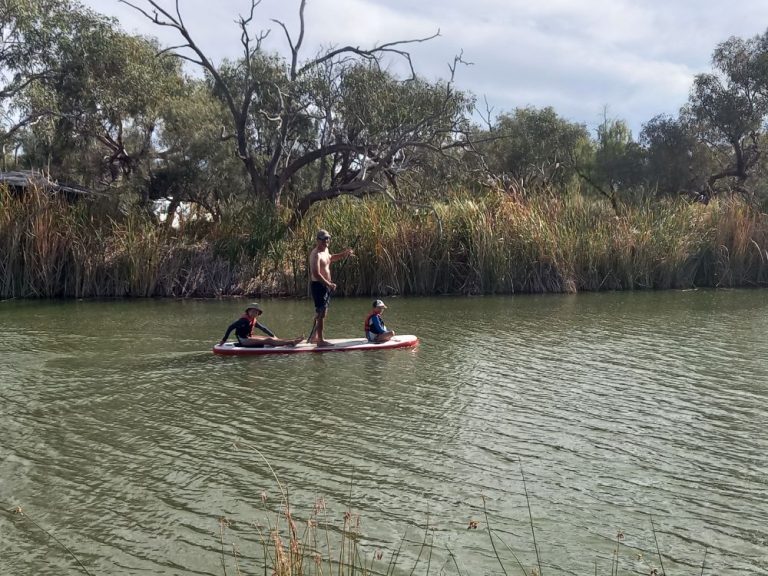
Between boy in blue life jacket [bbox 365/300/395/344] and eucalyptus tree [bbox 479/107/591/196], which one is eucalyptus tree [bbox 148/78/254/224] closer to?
eucalyptus tree [bbox 479/107/591/196]

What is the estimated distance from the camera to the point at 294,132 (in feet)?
77.9

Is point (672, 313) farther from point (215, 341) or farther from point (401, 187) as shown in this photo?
point (401, 187)

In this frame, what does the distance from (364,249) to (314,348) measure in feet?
28.5

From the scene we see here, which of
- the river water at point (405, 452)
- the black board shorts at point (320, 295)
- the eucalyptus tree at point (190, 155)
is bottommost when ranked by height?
the river water at point (405, 452)

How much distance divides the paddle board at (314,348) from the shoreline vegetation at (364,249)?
805cm

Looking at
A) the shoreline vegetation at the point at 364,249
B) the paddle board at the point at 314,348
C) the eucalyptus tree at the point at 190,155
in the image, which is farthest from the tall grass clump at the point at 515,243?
the paddle board at the point at 314,348

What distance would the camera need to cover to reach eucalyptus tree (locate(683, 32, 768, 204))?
2639 centimetres

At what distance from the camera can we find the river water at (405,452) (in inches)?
178

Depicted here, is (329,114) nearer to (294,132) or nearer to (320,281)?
(294,132)

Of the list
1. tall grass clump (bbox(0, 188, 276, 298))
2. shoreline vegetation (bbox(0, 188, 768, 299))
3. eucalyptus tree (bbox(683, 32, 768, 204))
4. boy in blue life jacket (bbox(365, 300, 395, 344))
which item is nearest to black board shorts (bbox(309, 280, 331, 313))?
boy in blue life jacket (bbox(365, 300, 395, 344))

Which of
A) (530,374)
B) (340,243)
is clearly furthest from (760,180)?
(530,374)

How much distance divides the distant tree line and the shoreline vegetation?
1181 mm

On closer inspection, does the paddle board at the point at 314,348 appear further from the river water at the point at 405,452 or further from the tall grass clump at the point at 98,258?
the tall grass clump at the point at 98,258

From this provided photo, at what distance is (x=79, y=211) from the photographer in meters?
20.3
